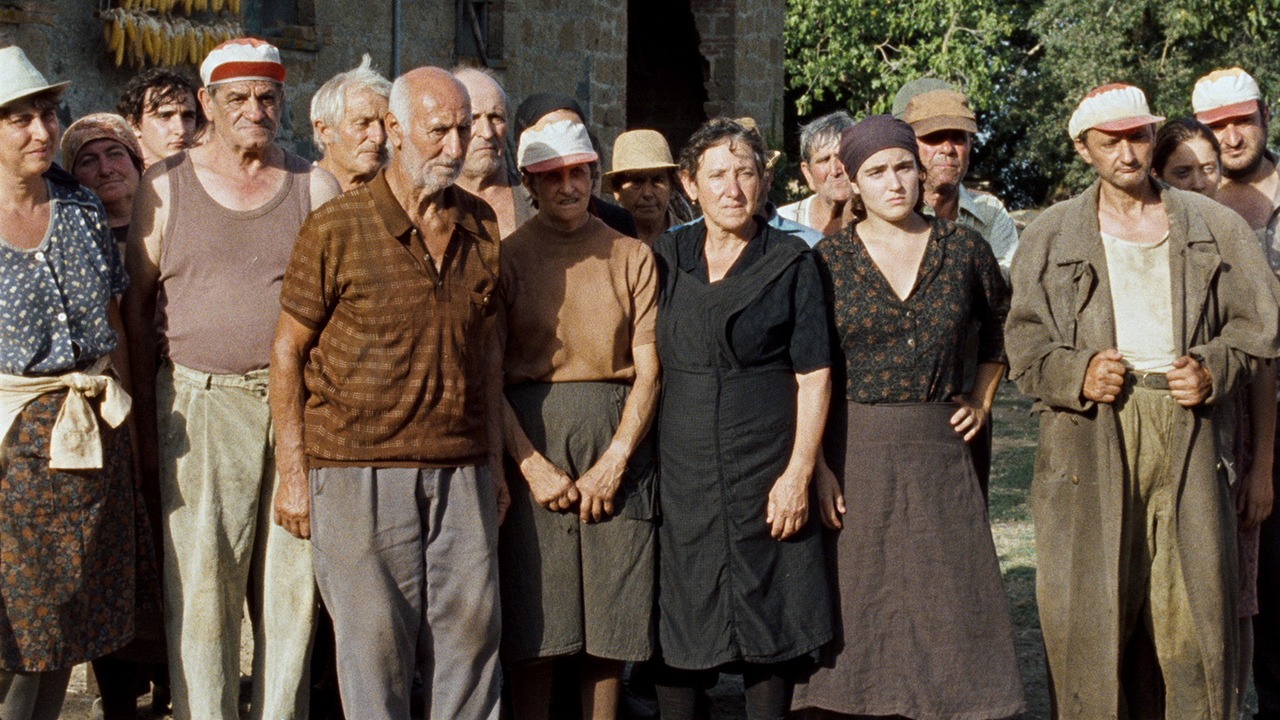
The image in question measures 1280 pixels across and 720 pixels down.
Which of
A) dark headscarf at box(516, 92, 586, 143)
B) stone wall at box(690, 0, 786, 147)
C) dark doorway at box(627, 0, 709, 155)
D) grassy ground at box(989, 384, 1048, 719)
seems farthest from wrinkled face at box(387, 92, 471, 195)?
dark doorway at box(627, 0, 709, 155)

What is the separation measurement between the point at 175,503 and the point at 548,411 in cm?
104

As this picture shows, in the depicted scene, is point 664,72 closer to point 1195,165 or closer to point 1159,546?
point 1195,165

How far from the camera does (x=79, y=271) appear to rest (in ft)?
12.6

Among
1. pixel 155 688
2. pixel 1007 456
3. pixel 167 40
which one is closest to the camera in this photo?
pixel 155 688

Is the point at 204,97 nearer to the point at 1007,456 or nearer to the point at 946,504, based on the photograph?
the point at 946,504

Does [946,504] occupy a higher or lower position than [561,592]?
higher

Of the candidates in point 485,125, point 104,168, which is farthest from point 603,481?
point 104,168

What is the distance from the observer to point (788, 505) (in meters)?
3.98

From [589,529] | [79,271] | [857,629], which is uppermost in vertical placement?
[79,271]

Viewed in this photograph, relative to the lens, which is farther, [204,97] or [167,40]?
[167,40]

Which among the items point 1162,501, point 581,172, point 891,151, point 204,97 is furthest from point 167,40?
point 1162,501

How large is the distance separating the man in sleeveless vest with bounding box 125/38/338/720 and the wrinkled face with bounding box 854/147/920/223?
1.56 m

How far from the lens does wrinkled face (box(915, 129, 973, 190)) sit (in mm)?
4883

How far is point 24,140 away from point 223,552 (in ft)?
3.90
